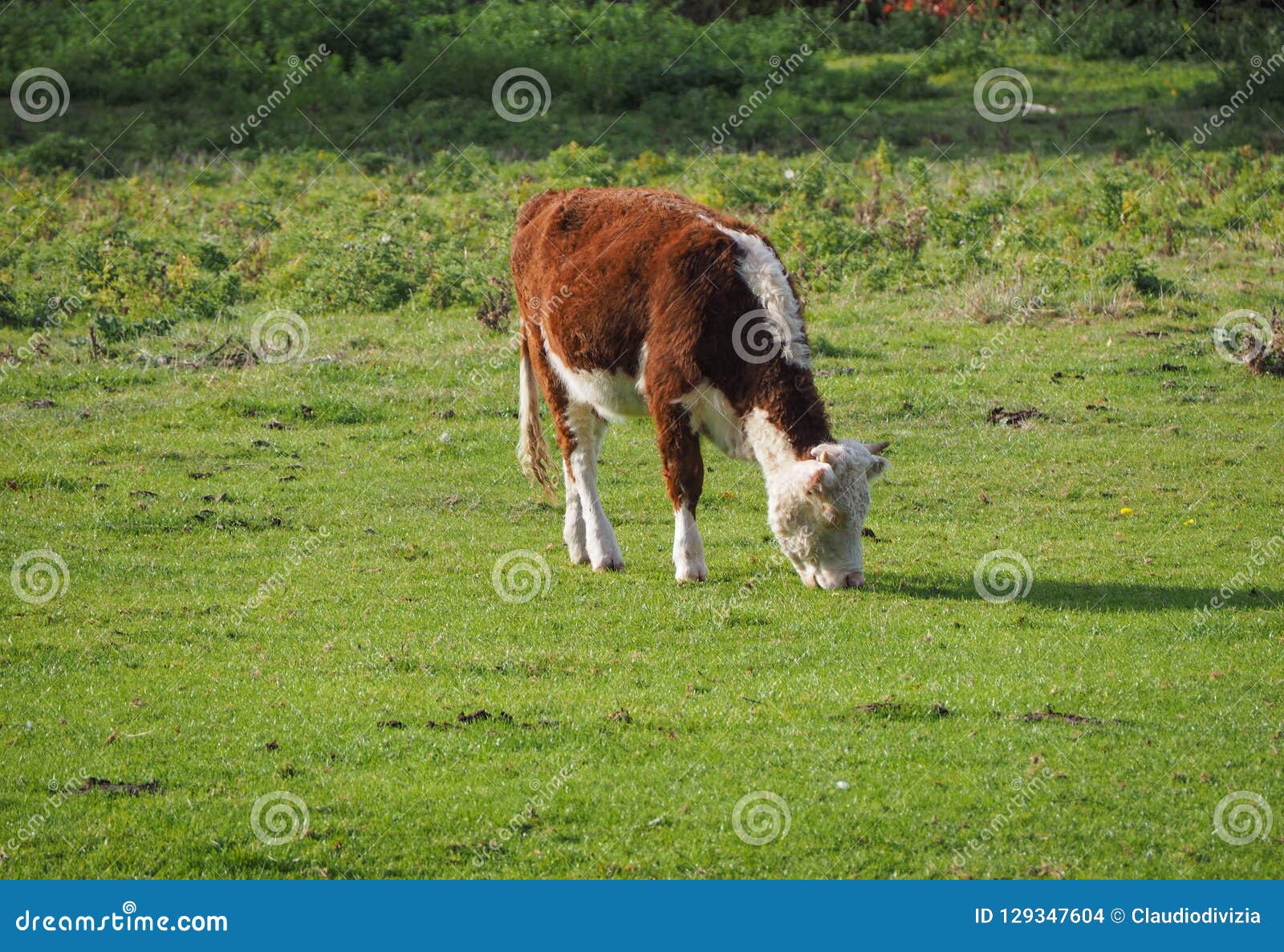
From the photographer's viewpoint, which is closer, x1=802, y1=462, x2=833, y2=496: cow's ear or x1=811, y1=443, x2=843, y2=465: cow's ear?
x1=802, y1=462, x2=833, y2=496: cow's ear

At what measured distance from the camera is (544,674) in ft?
30.3

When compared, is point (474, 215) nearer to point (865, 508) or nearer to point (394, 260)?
point (394, 260)

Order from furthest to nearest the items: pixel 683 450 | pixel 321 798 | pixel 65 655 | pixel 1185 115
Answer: pixel 1185 115 → pixel 683 450 → pixel 65 655 → pixel 321 798

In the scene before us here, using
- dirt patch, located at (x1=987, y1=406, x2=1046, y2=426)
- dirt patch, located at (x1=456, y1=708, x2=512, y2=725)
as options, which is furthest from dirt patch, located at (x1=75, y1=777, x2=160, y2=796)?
dirt patch, located at (x1=987, y1=406, x2=1046, y2=426)

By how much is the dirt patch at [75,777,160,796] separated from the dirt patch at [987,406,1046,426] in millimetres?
9903

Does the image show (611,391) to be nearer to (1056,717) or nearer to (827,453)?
(827,453)

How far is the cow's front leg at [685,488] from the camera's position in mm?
10930

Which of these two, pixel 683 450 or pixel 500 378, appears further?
pixel 500 378

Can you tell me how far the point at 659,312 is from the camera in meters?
10.8

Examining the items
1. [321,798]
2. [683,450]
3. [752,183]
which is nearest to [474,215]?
[752,183]

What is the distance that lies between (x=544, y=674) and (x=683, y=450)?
2.34 metres

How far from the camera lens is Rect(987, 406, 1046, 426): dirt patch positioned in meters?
15.2

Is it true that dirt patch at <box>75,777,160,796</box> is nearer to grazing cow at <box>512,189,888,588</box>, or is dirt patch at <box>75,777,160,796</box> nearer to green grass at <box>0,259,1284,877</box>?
green grass at <box>0,259,1284,877</box>

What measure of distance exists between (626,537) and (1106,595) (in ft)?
12.5
